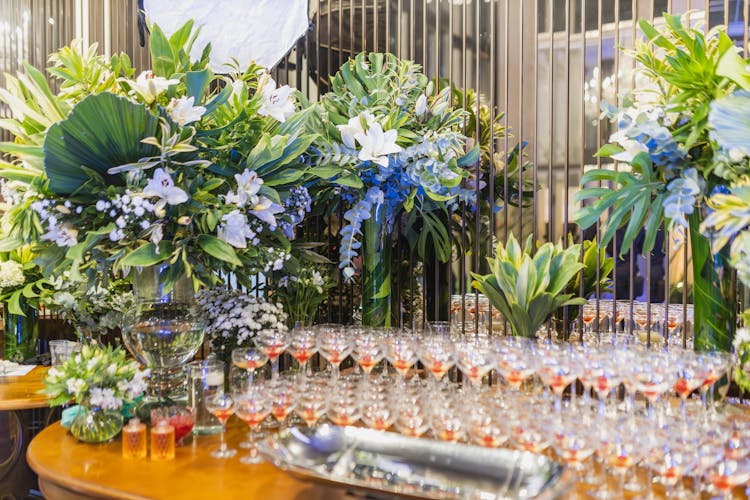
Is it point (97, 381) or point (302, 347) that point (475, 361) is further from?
point (97, 381)

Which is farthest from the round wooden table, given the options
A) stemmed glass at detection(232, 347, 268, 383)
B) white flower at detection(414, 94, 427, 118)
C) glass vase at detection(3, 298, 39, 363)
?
glass vase at detection(3, 298, 39, 363)

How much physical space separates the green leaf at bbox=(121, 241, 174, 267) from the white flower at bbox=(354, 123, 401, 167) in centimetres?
59

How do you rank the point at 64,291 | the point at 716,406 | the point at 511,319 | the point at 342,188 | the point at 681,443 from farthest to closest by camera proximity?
the point at 64,291 → the point at 342,188 → the point at 511,319 → the point at 716,406 → the point at 681,443

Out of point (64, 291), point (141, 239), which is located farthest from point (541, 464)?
point (64, 291)

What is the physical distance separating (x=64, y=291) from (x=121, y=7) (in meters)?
1.50

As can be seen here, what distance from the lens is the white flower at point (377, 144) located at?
1864 millimetres

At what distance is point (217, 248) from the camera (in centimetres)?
164

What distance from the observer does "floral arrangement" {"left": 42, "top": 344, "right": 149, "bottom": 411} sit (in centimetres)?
152

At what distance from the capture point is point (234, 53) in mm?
2752

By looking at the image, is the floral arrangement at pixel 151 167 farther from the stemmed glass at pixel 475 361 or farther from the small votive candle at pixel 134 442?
the stemmed glass at pixel 475 361

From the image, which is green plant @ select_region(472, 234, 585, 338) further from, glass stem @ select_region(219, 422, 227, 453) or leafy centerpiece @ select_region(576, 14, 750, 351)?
glass stem @ select_region(219, 422, 227, 453)

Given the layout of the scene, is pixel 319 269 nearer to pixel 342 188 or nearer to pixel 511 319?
pixel 342 188

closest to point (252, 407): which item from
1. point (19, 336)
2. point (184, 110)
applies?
point (184, 110)

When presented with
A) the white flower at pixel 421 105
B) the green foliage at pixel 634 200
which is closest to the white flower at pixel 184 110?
the white flower at pixel 421 105
